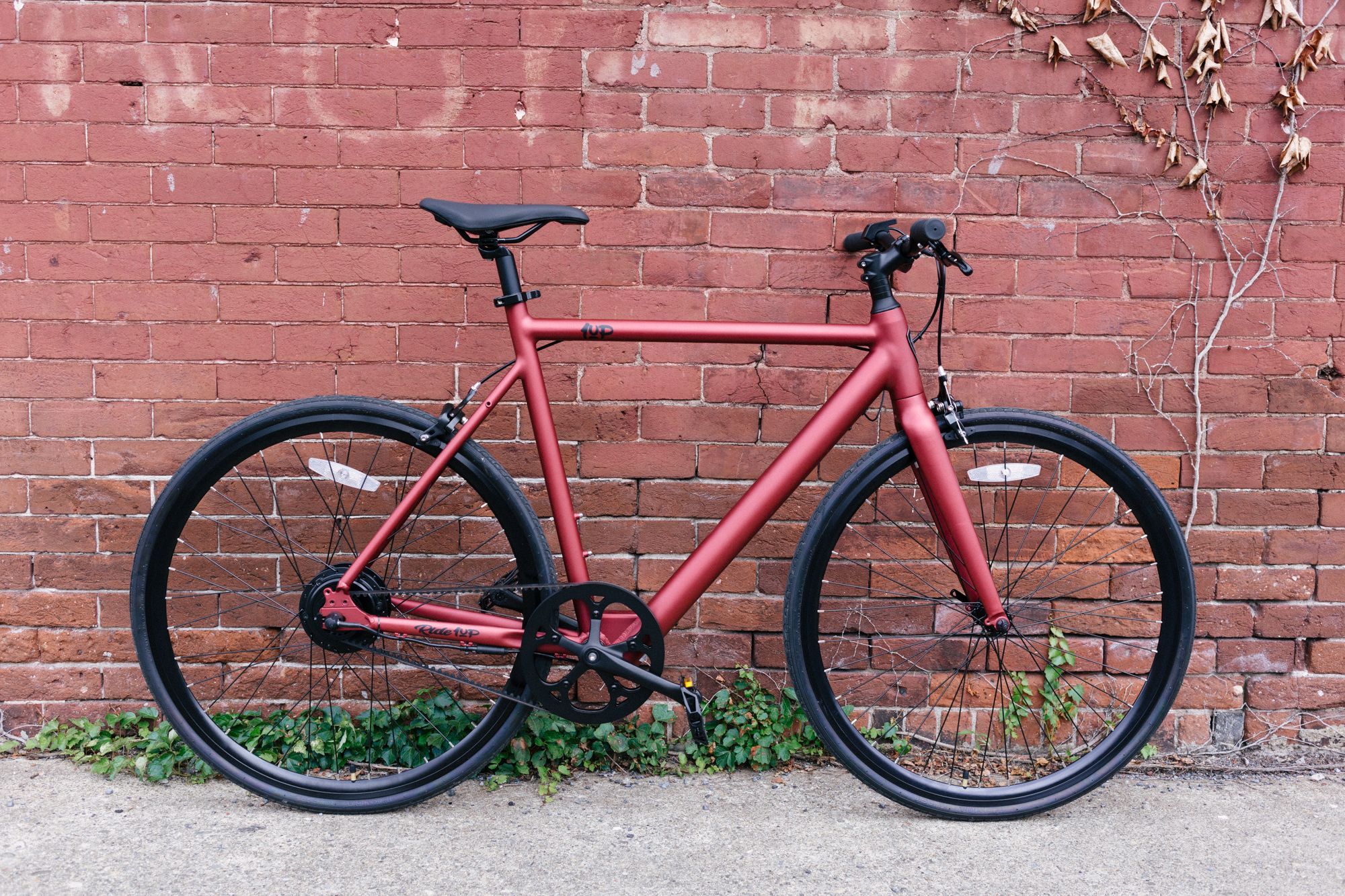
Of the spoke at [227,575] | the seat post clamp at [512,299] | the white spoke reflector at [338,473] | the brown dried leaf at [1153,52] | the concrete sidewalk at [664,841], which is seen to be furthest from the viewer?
the spoke at [227,575]

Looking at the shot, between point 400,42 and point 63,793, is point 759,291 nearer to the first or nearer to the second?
point 400,42

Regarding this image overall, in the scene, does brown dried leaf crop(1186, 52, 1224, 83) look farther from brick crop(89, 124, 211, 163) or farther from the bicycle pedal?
brick crop(89, 124, 211, 163)

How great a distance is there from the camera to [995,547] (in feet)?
8.63

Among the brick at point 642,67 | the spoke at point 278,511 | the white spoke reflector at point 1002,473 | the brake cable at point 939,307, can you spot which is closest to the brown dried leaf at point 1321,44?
the brake cable at point 939,307

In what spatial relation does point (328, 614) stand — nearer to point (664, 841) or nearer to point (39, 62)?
point (664, 841)

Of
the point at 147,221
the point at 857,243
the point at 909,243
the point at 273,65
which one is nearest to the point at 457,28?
the point at 273,65

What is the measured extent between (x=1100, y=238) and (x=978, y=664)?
4.12 ft

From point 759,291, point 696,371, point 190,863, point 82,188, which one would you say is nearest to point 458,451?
point 696,371

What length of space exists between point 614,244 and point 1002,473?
1.20m

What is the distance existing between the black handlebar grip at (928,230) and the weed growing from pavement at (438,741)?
51.0 inches

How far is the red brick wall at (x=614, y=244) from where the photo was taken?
96.9 inches

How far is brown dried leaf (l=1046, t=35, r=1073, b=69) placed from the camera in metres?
2.47

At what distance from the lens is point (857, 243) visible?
231cm

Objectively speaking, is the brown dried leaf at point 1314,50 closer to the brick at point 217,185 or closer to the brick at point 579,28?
the brick at point 579,28
